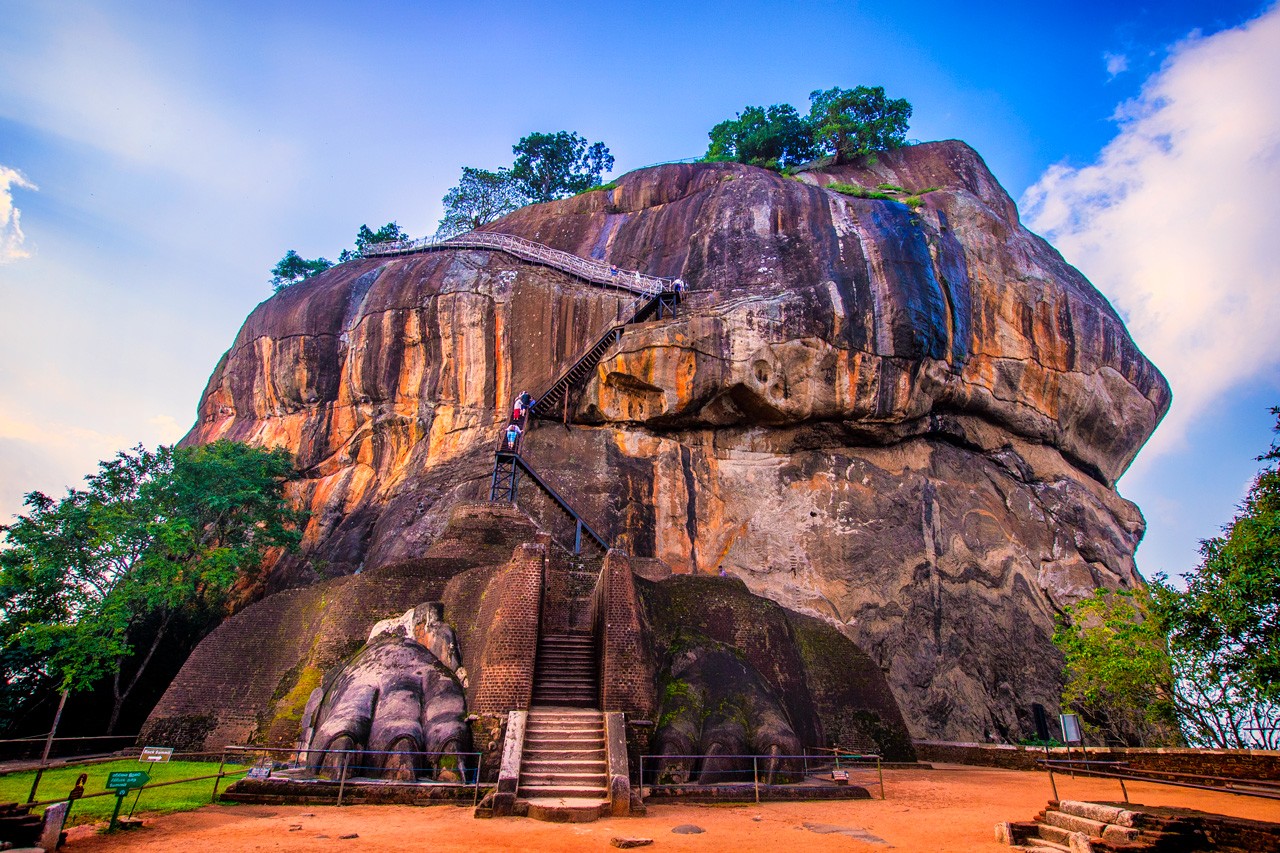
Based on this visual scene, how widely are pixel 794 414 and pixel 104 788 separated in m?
19.7

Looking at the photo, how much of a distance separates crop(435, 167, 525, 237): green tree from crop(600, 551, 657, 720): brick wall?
3289 centimetres

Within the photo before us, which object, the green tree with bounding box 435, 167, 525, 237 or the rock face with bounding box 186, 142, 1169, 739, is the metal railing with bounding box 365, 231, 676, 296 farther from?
the green tree with bounding box 435, 167, 525, 237

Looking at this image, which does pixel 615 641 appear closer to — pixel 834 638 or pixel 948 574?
pixel 834 638

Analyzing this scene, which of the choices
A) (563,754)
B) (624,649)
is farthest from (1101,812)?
(624,649)

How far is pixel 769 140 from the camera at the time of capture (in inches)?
1490

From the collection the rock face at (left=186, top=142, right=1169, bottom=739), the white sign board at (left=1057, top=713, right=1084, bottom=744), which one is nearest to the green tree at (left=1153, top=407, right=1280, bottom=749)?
the white sign board at (left=1057, top=713, right=1084, bottom=744)

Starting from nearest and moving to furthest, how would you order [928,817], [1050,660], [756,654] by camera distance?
[928,817] < [756,654] < [1050,660]

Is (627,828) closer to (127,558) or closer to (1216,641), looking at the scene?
(1216,641)

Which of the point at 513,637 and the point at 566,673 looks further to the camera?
the point at 566,673

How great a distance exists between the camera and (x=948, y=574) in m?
23.3

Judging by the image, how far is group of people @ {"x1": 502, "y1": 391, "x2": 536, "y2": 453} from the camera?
879 inches

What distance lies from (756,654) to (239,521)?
58.3 feet

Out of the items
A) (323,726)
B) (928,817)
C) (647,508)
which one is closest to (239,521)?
(647,508)

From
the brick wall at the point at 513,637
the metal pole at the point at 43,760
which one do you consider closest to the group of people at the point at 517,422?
the brick wall at the point at 513,637
